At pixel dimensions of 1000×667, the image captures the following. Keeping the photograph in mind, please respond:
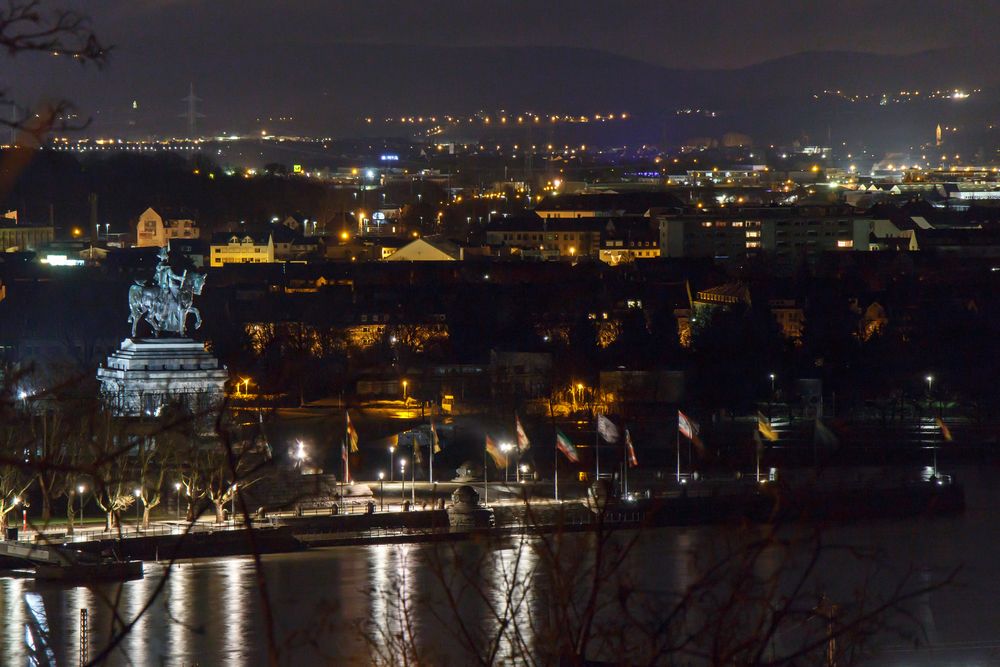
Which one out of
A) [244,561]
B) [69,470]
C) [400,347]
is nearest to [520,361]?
[400,347]

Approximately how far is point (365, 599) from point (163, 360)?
4602 mm

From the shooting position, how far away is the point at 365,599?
888cm

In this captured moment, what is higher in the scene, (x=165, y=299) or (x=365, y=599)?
(x=165, y=299)

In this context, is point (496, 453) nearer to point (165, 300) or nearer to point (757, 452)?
point (165, 300)

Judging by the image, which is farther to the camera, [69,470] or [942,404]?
[942,404]

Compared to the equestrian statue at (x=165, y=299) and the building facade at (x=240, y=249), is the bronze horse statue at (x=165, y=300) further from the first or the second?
the building facade at (x=240, y=249)

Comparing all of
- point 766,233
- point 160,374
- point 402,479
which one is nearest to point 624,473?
point 402,479

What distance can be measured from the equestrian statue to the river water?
3.43m

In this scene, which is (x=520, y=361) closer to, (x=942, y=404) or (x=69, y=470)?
(x=942, y=404)

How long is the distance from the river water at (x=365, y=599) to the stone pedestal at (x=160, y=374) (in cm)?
277

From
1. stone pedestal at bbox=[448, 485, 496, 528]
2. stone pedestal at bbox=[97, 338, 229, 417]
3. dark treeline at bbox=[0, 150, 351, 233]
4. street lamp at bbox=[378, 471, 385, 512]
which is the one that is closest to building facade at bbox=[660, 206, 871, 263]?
dark treeline at bbox=[0, 150, 351, 233]

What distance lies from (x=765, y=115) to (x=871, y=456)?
83666mm

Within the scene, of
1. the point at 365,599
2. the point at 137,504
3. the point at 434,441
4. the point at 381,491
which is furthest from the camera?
the point at 434,441

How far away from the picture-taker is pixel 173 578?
376 inches
